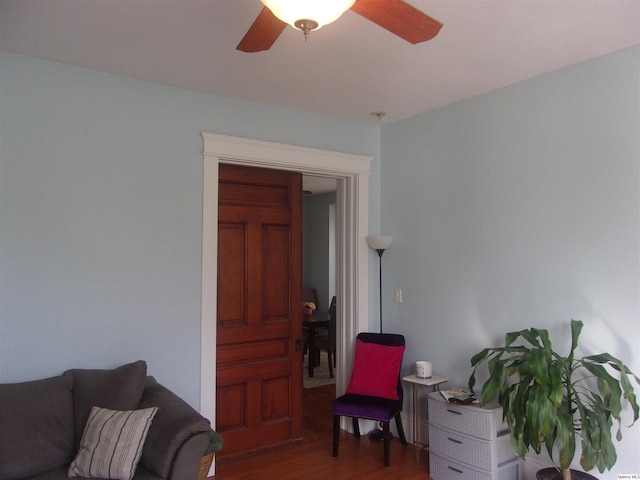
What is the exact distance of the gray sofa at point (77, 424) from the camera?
2.27 m

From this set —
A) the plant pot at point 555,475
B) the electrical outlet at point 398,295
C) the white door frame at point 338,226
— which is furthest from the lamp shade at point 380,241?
the plant pot at point 555,475

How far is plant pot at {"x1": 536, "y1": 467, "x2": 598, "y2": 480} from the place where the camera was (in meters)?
2.66

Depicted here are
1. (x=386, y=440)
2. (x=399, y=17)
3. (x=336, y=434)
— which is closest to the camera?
(x=399, y=17)

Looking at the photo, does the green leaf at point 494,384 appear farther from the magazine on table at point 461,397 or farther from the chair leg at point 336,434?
the chair leg at point 336,434

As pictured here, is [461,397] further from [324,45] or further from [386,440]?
[324,45]

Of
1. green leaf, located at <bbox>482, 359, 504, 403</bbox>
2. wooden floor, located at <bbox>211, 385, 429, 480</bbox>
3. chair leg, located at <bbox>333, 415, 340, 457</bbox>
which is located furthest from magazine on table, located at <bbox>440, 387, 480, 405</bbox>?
chair leg, located at <bbox>333, 415, 340, 457</bbox>

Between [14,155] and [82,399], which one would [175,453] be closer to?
[82,399]

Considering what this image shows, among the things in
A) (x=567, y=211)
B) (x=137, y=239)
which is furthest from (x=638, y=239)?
(x=137, y=239)

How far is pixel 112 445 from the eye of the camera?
2285mm

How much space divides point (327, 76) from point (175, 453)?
2.29 meters

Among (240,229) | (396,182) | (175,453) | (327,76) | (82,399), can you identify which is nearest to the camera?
(175,453)

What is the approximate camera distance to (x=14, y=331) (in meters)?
2.68

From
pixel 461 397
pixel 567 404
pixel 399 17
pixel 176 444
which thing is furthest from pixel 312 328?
pixel 399 17

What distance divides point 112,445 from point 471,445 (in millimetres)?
2097
